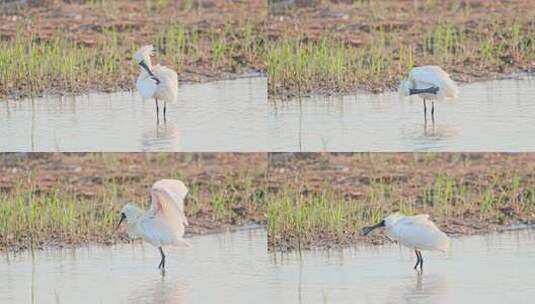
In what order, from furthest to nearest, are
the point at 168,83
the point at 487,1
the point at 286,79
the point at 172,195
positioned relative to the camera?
the point at 487,1 → the point at 286,79 → the point at 168,83 → the point at 172,195

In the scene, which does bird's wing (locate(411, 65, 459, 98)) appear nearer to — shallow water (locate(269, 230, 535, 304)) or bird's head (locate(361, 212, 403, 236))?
bird's head (locate(361, 212, 403, 236))

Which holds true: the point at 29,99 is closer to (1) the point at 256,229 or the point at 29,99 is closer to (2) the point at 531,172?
(1) the point at 256,229

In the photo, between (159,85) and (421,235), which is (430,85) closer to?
(421,235)

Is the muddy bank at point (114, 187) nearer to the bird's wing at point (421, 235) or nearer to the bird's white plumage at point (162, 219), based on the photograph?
the bird's white plumage at point (162, 219)

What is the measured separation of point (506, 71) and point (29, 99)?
11.7ft

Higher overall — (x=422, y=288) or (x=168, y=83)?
(x=168, y=83)

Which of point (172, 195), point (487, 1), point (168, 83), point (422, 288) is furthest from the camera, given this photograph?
point (487, 1)

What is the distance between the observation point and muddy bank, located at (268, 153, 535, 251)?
12352 mm

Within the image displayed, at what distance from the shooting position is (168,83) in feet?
40.2

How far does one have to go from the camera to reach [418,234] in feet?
37.1

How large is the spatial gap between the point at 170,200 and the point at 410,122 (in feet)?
6.51

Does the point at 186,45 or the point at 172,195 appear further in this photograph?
the point at 186,45

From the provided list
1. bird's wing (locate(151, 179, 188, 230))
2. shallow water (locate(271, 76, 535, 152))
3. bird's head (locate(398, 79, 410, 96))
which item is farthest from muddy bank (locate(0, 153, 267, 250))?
bird's head (locate(398, 79, 410, 96))

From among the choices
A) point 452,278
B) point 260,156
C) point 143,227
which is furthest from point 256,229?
point 452,278
